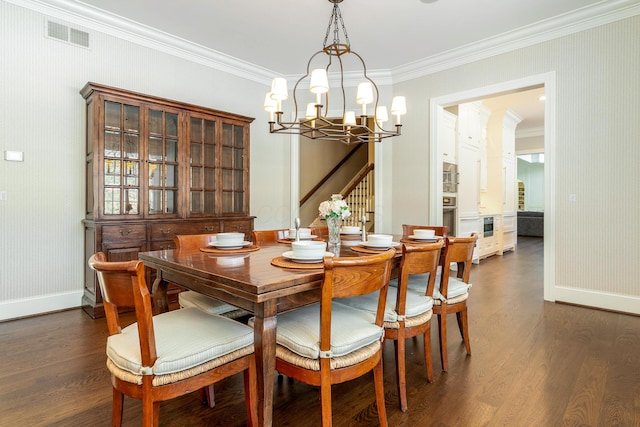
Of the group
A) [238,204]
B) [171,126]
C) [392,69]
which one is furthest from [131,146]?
[392,69]

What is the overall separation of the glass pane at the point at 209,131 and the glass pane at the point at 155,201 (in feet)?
2.66

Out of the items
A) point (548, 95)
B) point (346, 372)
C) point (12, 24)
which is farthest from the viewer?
point (548, 95)

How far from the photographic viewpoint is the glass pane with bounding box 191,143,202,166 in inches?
152

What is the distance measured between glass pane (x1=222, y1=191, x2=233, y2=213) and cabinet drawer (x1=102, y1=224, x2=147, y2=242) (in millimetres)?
994

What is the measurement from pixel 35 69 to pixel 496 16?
174 inches

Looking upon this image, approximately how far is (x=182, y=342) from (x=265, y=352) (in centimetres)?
33

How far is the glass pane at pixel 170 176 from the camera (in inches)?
143

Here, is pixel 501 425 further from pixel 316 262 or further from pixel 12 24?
pixel 12 24

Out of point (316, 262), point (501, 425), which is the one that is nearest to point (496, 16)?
point (316, 262)

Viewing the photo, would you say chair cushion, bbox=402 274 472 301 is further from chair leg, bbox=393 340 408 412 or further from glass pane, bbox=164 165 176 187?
glass pane, bbox=164 165 176 187

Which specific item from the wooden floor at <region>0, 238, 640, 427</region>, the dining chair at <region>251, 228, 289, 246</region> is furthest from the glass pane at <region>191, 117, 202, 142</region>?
the wooden floor at <region>0, 238, 640, 427</region>

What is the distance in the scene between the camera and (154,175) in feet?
11.7

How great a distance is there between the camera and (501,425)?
1624mm

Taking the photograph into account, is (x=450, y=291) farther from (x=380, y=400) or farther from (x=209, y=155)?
(x=209, y=155)
